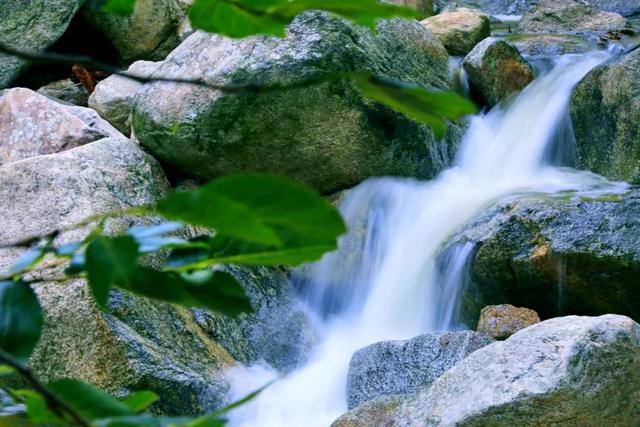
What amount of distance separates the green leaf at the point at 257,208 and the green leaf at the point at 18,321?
14 cm

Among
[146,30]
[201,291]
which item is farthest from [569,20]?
[201,291]

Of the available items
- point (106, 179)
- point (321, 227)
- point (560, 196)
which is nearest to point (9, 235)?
point (106, 179)

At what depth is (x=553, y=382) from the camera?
9.63ft

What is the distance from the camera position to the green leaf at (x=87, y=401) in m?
0.39

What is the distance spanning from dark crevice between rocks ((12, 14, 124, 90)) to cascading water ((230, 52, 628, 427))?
379cm

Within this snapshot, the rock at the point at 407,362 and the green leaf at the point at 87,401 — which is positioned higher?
the green leaf at the point at 87,401

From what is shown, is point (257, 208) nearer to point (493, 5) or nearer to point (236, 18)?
point (236, 18)

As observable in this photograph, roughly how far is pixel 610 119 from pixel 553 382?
3.41 m

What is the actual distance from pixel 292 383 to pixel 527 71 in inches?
150

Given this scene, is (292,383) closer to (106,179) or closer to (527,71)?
(106,179)


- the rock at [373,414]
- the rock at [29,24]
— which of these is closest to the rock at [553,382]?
the rock at [373,414]

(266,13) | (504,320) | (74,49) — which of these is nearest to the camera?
(266,13)

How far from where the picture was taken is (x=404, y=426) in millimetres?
3193

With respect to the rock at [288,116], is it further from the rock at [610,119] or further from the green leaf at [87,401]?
the green leaf at [87,401]
